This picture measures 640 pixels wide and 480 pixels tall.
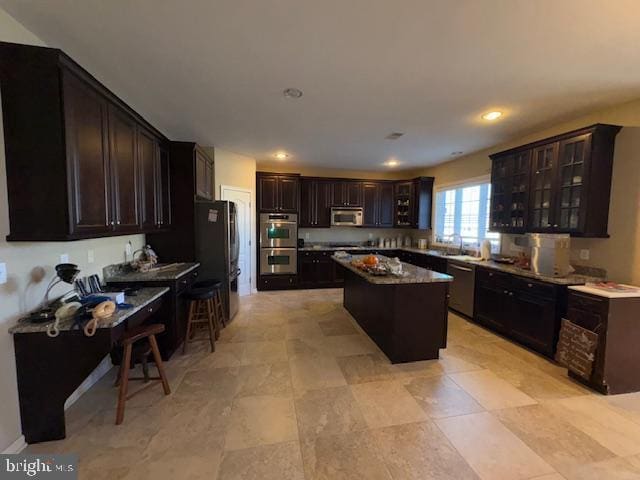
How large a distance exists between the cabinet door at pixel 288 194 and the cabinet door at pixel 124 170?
3211 mm

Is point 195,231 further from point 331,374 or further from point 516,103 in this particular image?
point 516,103

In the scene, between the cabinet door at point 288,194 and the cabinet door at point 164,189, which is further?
the cabinet door at point 288,194

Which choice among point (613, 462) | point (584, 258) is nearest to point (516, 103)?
point (584, 258)

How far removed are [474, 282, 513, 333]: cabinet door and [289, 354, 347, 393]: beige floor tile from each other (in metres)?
2.27

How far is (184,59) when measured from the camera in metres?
2.12

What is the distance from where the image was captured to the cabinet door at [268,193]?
5.67 meters

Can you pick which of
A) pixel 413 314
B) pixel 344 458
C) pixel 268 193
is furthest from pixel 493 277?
pixel 268 193

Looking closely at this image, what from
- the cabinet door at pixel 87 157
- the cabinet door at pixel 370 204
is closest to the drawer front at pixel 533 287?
the cabinet door at pixel 370 204

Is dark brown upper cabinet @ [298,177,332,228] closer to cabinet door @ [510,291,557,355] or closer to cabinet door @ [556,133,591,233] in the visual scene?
cabinet door @ [510,291,557,355]

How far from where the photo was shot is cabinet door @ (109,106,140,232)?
7.56ft

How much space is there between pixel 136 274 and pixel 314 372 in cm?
218

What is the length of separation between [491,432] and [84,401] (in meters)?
3.16

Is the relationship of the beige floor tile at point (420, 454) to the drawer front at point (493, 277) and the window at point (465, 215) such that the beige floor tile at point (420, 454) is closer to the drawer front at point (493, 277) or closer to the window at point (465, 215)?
the drawer front at point (493, 277)

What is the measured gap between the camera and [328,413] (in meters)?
2.12
